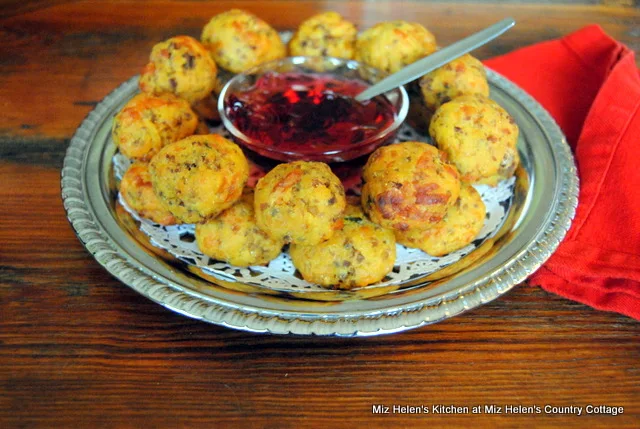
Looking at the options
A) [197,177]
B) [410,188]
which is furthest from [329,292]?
[197,177]

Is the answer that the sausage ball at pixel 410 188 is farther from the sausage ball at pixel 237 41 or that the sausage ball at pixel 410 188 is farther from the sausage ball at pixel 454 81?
the sausage ball at pixel 237 41

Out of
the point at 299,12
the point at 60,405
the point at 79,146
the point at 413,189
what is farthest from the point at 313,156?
the point at 299,12

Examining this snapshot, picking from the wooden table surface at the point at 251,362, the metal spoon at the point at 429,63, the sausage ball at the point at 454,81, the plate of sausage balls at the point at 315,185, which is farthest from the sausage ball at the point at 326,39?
the wooden table surface at the point at 251,362

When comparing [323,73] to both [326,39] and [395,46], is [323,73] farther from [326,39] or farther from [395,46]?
[395,46]

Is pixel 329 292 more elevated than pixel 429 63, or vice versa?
pixel 429 63

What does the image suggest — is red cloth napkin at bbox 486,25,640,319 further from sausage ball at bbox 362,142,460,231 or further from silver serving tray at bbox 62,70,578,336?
sausage ball at bbox 362,142,460,231

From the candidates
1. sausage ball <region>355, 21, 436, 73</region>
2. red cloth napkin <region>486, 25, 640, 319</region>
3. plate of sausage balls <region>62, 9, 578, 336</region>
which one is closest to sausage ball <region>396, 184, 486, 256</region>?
plate of sausage balls <region>62, 9, 578, 336</region>
